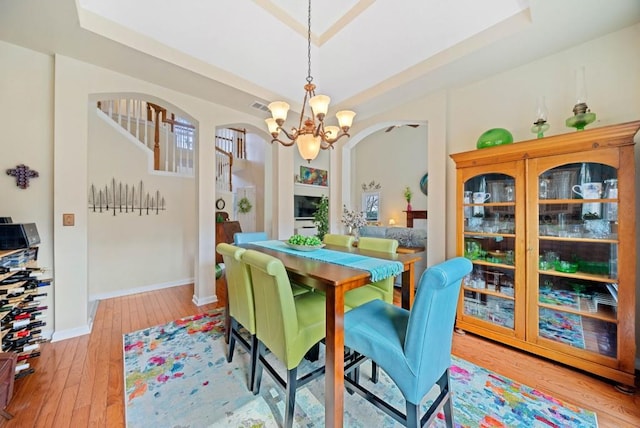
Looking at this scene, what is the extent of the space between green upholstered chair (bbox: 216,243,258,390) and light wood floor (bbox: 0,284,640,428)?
0.76 m

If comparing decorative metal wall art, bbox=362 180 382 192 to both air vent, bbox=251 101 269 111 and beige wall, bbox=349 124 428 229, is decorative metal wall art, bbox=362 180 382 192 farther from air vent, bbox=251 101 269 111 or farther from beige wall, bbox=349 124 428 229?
air vent, bbox=251 101 269 111

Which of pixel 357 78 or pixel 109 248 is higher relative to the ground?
pixel 357 78

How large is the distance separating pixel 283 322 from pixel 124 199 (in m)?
3.61

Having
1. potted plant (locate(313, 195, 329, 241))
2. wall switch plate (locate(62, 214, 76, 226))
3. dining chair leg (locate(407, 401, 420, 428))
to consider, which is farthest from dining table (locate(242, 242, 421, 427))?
potted plant (locate(313, 195, 329, 241))

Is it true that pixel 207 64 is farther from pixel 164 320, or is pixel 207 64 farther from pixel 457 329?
pixel 457 329

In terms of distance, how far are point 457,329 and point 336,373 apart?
6.27 ft

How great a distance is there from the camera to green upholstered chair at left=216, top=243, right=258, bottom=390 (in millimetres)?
1677

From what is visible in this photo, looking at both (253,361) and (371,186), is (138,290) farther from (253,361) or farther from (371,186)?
(371,186)

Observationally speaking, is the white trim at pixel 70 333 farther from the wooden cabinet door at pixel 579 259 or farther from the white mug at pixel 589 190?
the white mug at pixel 589 190

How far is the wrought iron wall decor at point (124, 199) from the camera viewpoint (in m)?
3.45

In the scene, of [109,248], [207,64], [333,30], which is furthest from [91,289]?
[333,30]

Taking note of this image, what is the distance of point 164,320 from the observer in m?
2.80

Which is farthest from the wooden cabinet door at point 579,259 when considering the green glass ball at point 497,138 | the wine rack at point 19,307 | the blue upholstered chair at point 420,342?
the wine rack at point 19,307

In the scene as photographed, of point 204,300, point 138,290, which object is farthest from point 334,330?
point 138,290
